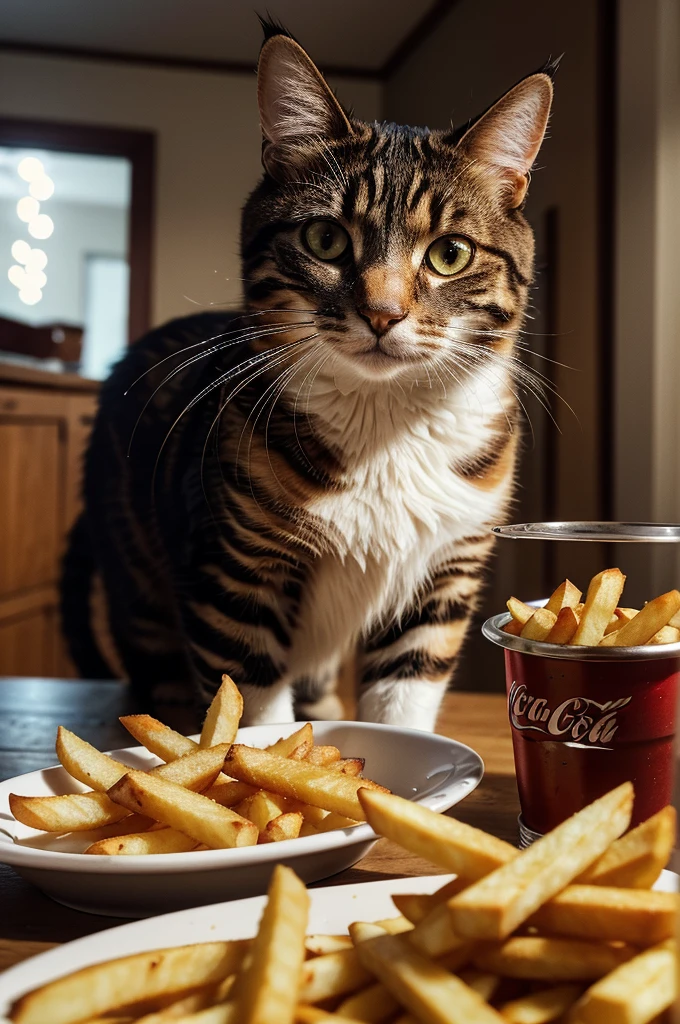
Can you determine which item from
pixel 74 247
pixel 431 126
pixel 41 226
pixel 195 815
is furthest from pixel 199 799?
pixel 74 247

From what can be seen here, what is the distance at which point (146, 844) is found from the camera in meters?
0.67

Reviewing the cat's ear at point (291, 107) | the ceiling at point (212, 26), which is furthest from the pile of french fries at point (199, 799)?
the ceiling at point (212, 26)

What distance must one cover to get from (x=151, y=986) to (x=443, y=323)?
85 centimetres

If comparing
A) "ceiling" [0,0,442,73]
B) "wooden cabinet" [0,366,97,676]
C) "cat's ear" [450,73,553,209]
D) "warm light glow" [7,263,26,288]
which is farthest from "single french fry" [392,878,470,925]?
"warm light glow" [7,263,26,288]

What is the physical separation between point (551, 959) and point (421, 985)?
8 centimetres

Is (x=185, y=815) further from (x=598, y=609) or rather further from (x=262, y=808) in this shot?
(x=598, y=609)

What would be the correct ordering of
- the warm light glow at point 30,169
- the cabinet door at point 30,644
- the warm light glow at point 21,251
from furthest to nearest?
1. the warm light glow at point 21,251
2. the warm light glow at point 30,169
3. the cabinet door at point 30,644

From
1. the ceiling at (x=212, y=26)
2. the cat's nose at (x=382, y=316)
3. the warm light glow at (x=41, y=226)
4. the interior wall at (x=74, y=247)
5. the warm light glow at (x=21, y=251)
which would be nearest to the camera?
the cat's nose at (x=382, y=316)

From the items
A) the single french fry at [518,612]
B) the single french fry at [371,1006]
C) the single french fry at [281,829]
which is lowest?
the single french fry at [371,1006]

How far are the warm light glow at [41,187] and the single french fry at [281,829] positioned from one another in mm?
10123

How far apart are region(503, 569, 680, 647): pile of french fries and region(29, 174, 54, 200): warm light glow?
1007cm

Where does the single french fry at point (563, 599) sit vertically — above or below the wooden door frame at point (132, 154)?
below

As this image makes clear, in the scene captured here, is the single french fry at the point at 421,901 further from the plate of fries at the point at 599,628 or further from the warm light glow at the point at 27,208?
the warm light glow at the point at 27,208

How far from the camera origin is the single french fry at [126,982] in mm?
454
